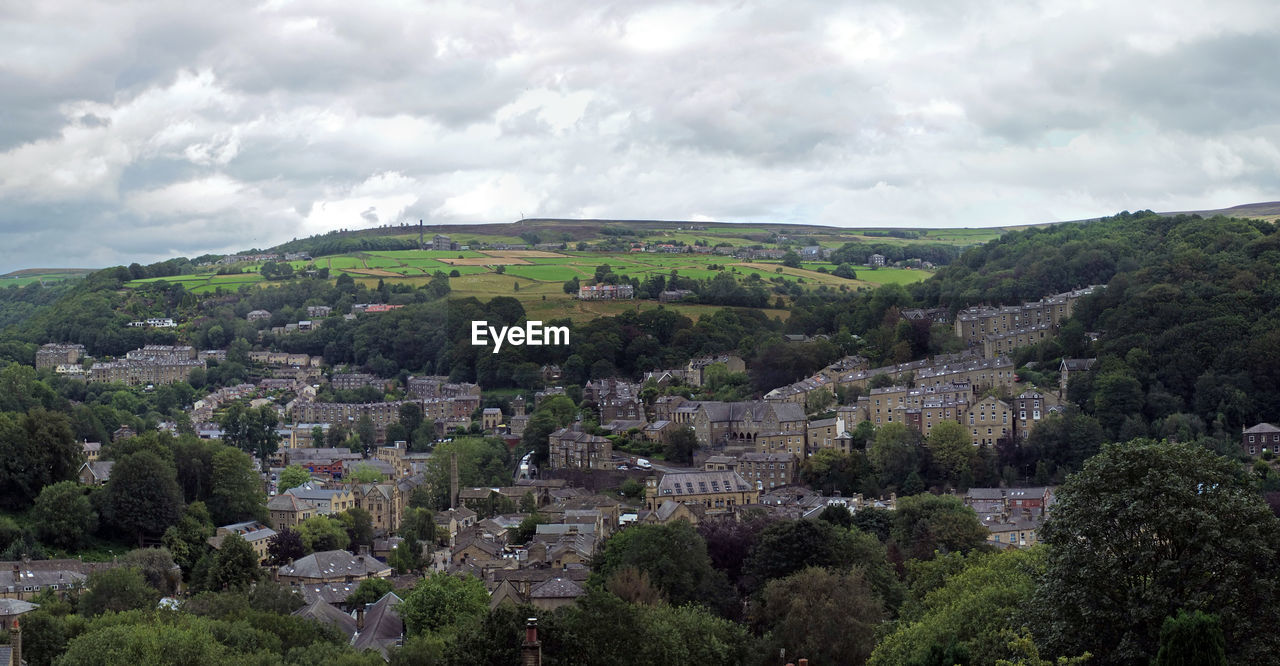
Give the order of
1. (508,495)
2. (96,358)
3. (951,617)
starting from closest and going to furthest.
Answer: (951,617)
(508,495)
(96,358)

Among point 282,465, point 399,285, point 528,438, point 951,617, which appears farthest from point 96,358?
point 951,617

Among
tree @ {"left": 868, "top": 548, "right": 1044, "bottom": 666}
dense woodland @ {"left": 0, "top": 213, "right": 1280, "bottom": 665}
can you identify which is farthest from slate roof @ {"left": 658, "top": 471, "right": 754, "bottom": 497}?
tree @ {"left": 868, "top": 548, "right": 1044, "bottom": 666}

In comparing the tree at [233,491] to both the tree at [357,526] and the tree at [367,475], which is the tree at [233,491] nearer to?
the tree at [357,526]

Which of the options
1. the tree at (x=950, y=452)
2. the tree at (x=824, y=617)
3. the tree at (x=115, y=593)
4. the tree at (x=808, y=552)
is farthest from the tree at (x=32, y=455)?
the tree at (x=950, y=452)

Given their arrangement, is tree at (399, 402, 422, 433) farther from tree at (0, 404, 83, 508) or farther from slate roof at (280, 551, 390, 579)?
slate roof at (280, 551, 390, 579)

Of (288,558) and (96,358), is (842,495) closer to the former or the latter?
(288,558)
